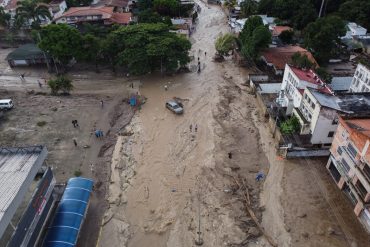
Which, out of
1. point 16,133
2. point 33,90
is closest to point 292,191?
point 16,133

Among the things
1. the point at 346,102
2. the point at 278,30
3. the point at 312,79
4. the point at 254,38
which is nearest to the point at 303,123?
the point at 346,102

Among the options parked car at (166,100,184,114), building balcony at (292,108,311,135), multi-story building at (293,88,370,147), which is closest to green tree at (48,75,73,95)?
parked car at (166,100,184,114)

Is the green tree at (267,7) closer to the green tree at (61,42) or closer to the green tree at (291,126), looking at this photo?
the green tree at (291,126)

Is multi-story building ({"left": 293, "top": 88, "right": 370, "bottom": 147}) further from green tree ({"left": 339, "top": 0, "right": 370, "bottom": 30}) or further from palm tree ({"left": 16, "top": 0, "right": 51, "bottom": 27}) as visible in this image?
palm tree ({"left": 16, "top": 0, "right": 51, "bottom": 27})

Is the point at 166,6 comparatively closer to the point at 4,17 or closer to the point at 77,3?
the point at 77,3

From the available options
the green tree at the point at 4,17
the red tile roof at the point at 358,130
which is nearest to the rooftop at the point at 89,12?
the green tree at the point at 4,17
